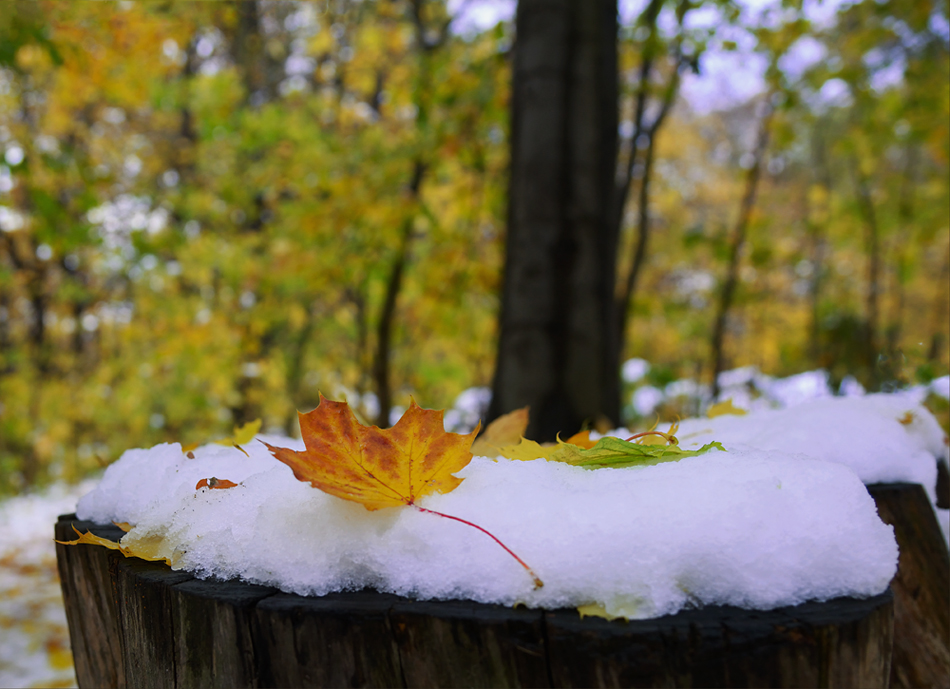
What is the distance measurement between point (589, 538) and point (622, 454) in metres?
0.22

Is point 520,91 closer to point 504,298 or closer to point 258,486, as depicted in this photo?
point 504,298

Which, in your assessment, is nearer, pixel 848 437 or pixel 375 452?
pixel 375 452

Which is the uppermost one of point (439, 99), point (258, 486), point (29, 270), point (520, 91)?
point (29, 270)

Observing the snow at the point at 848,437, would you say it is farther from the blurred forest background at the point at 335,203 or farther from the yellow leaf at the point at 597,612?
the blurred forest background at the point at 335,203

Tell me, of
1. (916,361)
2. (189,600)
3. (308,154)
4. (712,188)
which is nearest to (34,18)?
(308,154)

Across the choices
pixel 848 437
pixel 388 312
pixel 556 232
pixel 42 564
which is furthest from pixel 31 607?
pixel 848 437

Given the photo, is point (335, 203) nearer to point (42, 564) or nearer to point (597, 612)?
point (42, 564)

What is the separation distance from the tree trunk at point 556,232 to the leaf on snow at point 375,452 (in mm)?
1919

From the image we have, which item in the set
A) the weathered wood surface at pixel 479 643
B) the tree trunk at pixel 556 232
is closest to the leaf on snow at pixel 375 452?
the weathered wood surface at pixel 479 643

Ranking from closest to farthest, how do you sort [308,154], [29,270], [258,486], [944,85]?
[258,486], [944,85], [308,154], [29,270]

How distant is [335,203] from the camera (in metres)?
4.91

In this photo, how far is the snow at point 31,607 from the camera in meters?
2.68

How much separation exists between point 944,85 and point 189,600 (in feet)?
21.7

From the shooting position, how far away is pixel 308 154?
219 inches
